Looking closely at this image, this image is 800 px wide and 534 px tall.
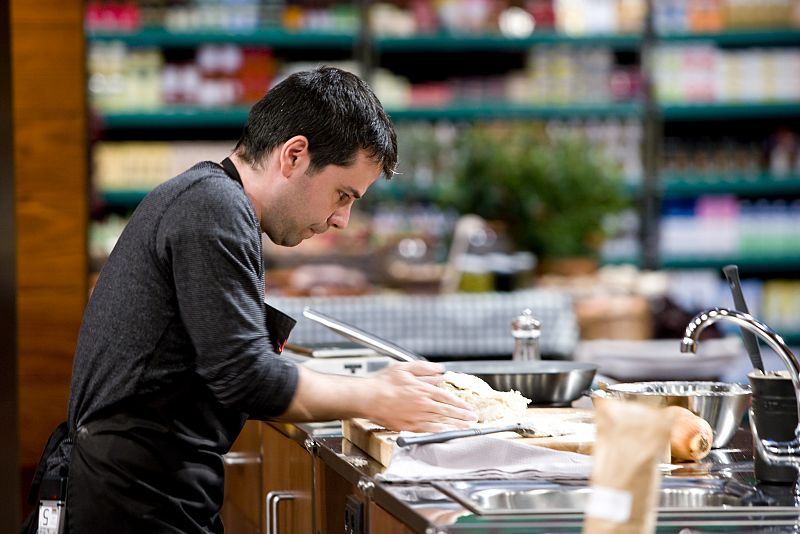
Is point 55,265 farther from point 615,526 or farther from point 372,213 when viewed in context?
point 372,213

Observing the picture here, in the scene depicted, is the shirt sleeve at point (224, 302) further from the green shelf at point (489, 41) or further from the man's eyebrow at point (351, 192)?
the green shelf at point (489, 41)

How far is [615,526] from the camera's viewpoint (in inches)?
45.3

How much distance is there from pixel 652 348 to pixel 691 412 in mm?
2347

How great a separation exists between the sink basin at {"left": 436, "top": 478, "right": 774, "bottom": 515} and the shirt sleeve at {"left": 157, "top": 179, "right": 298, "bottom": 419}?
326 mm

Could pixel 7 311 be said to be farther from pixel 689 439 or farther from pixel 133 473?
pixel 689 439

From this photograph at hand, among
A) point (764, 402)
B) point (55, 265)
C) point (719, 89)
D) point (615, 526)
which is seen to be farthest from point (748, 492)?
point (719, 89)

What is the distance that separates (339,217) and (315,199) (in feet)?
0.25

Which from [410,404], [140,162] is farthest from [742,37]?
[410,404]

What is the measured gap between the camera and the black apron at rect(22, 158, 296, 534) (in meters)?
1.80

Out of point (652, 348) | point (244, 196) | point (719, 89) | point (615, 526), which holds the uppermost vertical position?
point (719, 89)

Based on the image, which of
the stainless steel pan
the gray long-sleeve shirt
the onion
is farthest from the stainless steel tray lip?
the stainless steel pan

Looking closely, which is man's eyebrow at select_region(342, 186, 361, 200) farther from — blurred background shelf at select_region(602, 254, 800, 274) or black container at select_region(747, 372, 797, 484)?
blurred background shelf at select_region(602, 254, 800, 274)

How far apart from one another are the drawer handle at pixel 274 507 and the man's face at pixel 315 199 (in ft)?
1.73

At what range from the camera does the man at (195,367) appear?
1.75m
